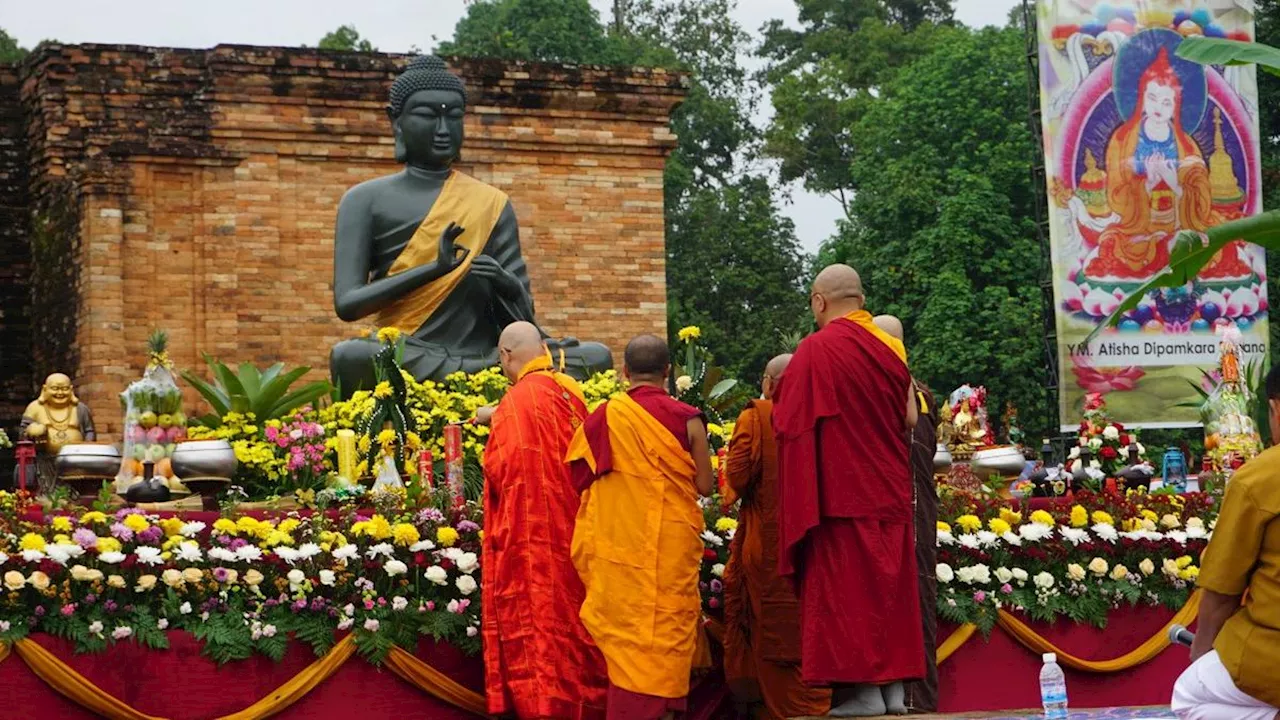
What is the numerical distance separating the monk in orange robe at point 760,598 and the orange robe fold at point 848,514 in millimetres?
505

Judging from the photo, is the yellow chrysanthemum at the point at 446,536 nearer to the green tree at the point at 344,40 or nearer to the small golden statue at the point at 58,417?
the small golden statue at the point at 58,417

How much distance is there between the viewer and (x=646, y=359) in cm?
722

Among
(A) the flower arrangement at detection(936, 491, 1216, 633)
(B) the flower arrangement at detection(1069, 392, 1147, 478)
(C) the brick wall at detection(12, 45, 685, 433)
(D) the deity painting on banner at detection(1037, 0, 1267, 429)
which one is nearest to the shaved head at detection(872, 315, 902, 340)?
(A) the flower arrangement at detection(936, 491, 1216, 633)

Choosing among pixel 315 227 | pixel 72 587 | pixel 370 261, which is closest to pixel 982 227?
pixel 315 227

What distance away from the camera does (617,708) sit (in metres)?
6.87

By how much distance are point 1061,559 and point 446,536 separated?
8.16 feet

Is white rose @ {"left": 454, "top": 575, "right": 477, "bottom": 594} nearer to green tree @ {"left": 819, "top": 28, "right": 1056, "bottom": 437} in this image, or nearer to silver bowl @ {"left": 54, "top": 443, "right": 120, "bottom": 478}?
silver bowl @ {"left": 54, "top": 443, "right": 120, "bottom": 478}

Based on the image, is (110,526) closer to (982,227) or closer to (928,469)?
(928,469)

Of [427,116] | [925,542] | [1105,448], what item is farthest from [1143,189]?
[925,542]

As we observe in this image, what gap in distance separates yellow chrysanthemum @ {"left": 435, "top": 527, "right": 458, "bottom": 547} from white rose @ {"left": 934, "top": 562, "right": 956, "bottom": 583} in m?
1.83

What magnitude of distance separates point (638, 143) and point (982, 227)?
25.5 ft

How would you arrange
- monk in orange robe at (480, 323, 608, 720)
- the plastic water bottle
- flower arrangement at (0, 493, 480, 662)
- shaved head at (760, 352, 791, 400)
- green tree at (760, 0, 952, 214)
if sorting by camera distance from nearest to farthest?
the plastic water bottle, flower arrangement at (0, 493, 480, 662), monk in orange robe at (480, 323, 608, 720), shaved head at (760, 352, 791, 400), green tree at (760, 0, 952, 214)

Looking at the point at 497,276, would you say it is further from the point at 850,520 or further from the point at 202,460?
the point at 850,520

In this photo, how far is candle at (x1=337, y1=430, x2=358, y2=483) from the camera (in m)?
8.55
